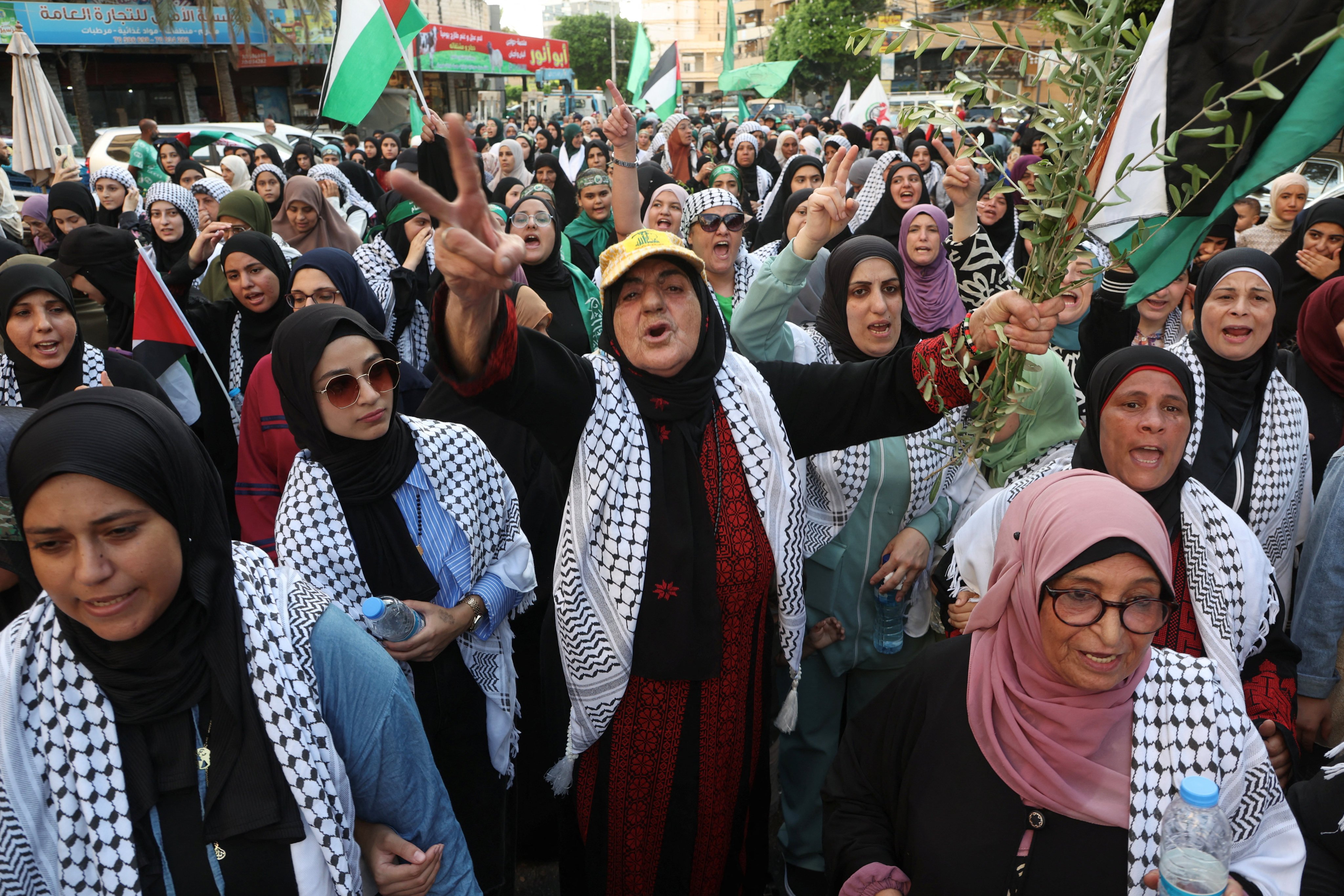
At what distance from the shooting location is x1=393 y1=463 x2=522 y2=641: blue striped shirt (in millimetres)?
→ 2566

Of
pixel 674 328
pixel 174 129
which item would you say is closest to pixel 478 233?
pixel 674 328

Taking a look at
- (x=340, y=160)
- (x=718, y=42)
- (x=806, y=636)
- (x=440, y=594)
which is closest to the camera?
(x=440, y=594)

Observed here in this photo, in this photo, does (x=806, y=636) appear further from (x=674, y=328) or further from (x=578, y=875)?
(x=674, y=328)

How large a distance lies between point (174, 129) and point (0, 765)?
737 inches

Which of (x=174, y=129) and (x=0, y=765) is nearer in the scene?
(x=0, y=765)

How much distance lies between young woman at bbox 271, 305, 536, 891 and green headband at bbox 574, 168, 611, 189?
4159 millimetres

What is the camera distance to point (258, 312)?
4344mm

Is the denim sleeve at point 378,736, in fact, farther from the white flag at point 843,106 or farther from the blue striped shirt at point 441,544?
the white flag at point 843,106

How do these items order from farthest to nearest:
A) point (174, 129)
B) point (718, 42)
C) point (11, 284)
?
point (718, 42) < point (174, 129) < point (11, 284)

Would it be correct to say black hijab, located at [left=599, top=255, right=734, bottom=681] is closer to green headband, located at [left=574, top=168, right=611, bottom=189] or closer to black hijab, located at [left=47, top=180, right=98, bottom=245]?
green headband, located at [left=574, top=168, right=611, bottom=189]

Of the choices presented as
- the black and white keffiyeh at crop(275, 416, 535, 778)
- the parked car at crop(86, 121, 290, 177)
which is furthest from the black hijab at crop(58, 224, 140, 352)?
the parked car at crop(86, 121, 290, 177)

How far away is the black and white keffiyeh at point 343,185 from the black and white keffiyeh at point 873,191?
477cm

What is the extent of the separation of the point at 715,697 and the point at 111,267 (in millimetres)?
4041

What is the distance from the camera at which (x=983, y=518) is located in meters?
2.58
